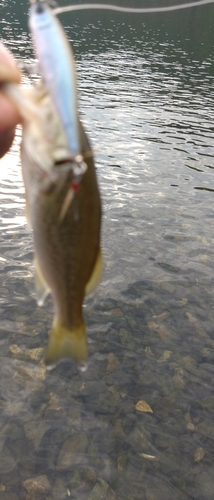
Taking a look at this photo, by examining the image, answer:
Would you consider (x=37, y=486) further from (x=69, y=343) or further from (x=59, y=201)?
(x=59, y=201)

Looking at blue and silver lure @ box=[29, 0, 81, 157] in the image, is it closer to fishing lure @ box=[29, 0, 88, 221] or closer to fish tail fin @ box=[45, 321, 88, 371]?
fishing lure @ box=[29, 0, 88, 221]

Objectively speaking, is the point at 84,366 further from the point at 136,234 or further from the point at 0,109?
the point at 136,234

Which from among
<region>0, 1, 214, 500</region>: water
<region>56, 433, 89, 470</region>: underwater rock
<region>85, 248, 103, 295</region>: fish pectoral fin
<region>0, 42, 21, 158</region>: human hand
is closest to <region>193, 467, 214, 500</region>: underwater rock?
<region>0, 1, 214, 500</region>: water

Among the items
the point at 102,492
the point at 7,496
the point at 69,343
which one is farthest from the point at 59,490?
the point at 69,343

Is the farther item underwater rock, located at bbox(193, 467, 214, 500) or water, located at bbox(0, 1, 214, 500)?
water, located at bbox(0, 1, 214, 500)

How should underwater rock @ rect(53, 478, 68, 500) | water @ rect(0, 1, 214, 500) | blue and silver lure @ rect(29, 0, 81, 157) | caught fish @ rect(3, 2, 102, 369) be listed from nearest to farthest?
blue and silver lure @ rect(29, 0, 81, 157) → caught fish @ rect(3, 2, 102, 369) → underwater rock @ rect(53, 478, 68, 500) → water @ rect(0, 1, 214, 500)

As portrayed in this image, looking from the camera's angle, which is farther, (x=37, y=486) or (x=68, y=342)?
(x=37, y=486)

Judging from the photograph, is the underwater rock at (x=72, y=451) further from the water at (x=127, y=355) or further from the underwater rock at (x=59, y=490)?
the underwater rock at (x=59, y=490)
